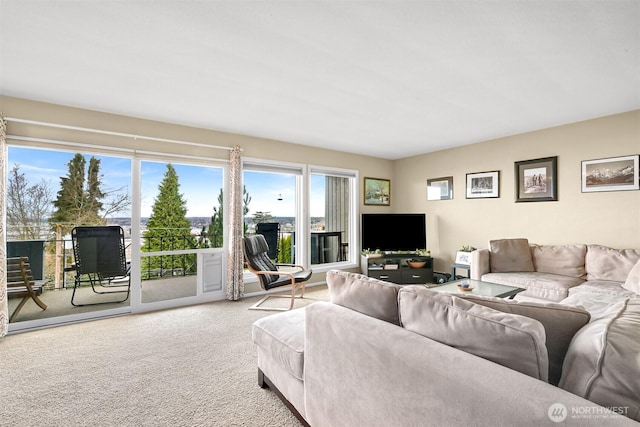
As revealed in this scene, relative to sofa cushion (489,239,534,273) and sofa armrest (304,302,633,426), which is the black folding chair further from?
→ sofa cushion (489,239,534,273)

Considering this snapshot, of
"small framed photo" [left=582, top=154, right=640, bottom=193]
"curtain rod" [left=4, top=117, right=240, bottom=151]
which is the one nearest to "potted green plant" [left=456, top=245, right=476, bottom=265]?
"small framed photo" [left=582, top=154, right=640, bottom=193]

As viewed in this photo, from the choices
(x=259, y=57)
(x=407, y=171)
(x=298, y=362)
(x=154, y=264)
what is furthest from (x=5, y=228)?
(x=407, y=171)

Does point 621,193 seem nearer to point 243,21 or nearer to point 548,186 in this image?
point 548,186

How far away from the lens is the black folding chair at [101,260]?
12.0 ft

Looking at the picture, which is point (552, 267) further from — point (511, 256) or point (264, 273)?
point (264, 273)

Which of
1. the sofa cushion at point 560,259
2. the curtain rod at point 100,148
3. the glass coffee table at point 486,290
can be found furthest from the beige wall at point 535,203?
the curtain rod at point 100,148

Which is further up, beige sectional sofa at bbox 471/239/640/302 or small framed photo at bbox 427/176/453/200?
small framed photo at bbox 427/176/453/200

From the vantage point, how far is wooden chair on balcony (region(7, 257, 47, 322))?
10.8 ft

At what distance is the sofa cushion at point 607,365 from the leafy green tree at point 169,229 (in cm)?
427

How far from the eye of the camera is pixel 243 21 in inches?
76.7

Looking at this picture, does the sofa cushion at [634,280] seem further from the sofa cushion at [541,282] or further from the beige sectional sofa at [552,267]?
the sofa cushion at [541,282]

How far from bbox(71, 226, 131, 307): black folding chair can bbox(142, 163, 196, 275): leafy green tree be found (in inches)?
10.9

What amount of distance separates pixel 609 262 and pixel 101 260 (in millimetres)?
6104

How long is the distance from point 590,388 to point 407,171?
18.8 ft
